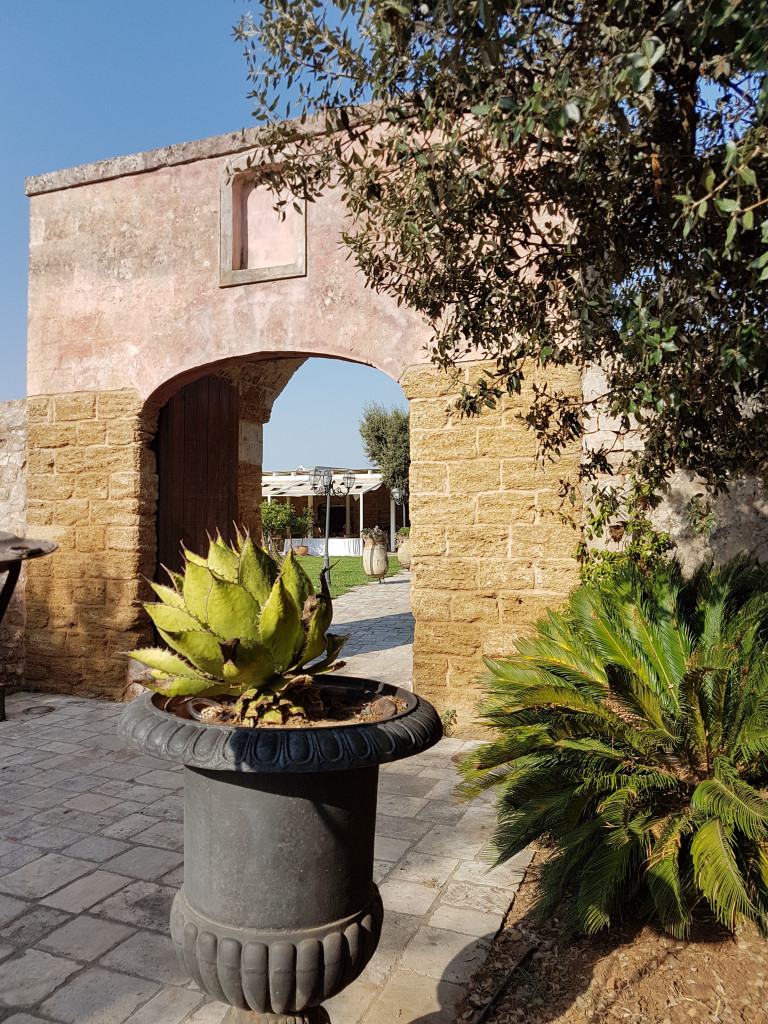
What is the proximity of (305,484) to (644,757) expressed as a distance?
997 inches

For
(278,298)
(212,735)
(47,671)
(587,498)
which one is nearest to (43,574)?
(47,671)

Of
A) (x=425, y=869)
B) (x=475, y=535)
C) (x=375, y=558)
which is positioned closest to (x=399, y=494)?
(x=375, y=558)

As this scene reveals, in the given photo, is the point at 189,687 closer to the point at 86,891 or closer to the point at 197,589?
the point at 197,589

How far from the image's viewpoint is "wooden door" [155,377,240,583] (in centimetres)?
692

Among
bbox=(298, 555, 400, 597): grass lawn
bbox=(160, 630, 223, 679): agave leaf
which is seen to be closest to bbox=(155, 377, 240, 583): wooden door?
bbox=(160, 630, 223, 679): agave leaf

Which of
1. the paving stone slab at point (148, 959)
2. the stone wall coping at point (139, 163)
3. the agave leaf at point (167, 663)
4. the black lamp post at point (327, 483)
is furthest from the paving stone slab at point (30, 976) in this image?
the black lamp post at point (327, 483)

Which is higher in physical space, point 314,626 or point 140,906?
point 314,626

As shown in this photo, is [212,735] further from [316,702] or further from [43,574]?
[43,574]

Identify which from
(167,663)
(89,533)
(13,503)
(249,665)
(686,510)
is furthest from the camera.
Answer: (13,503)

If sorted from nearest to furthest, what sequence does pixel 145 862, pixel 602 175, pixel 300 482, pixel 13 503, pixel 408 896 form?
pixel 602 175 < pixel 408 896 < pixel 145 862 < pixel 13 503 < pixel 300 482

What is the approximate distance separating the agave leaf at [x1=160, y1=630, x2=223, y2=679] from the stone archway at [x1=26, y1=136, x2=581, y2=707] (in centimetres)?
385

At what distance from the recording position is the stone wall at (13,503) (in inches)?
280

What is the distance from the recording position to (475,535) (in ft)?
18.2

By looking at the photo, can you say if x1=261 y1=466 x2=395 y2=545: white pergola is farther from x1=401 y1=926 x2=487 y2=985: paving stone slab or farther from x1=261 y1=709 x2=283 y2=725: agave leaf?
x1=261 y1=709 x2=283 y2=725: agave leaf
